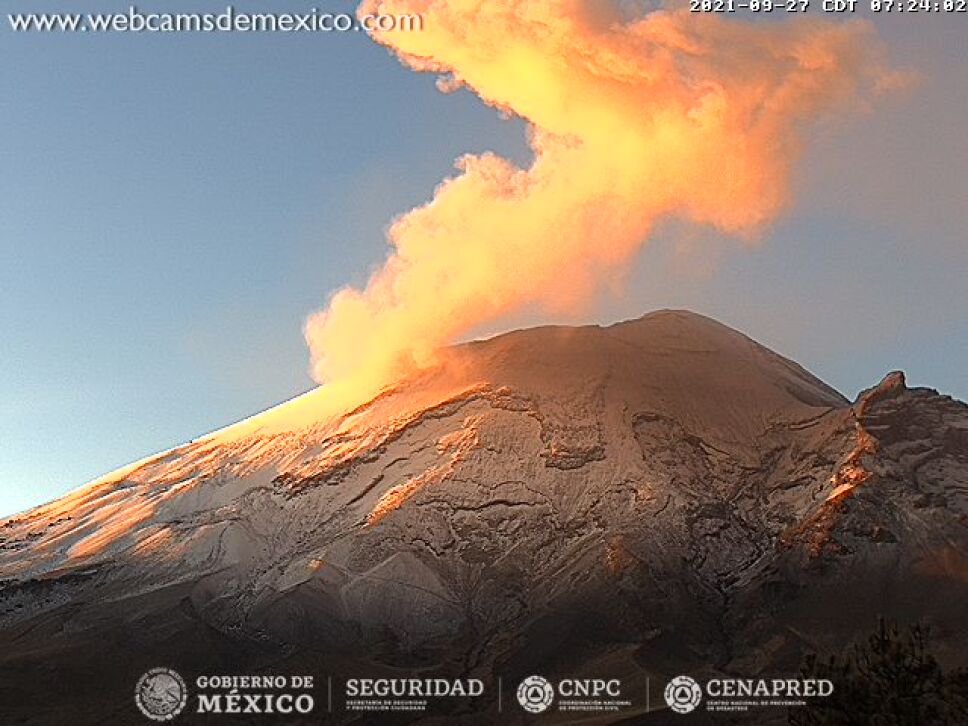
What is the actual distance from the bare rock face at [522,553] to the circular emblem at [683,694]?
3.24 m

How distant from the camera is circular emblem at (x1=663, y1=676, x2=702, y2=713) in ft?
386

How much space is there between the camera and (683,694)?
4825 inches

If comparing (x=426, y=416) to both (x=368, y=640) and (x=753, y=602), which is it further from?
(x=753, y=602)

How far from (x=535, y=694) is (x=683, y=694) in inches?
669

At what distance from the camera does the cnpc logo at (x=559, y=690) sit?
125 m

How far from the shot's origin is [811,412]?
19588 centimetres

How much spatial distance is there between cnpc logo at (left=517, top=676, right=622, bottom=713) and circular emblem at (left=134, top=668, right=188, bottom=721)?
38.8 metres

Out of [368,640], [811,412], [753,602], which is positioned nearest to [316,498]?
[368,640]

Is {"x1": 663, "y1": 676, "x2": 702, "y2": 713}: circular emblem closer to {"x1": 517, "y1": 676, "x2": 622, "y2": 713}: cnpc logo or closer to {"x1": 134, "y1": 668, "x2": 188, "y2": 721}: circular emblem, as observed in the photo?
{"x1": 517, "y1": 676, "x2": 622, "y2": 713}: cnpc logo

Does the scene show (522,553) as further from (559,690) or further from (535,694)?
(535,694)

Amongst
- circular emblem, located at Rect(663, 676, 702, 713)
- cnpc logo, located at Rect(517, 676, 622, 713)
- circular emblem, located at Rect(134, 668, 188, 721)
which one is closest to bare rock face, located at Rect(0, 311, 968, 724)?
circular emblem, located at Rect(134, 668, 188, 721)

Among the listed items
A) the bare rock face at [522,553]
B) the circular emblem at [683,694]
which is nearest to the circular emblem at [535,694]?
the bare rock face at [522,553]

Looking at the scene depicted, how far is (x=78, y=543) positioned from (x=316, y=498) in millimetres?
39520

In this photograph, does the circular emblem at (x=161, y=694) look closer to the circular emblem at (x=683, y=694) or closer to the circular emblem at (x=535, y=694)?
the circular emblem at (x=535, y=694)
